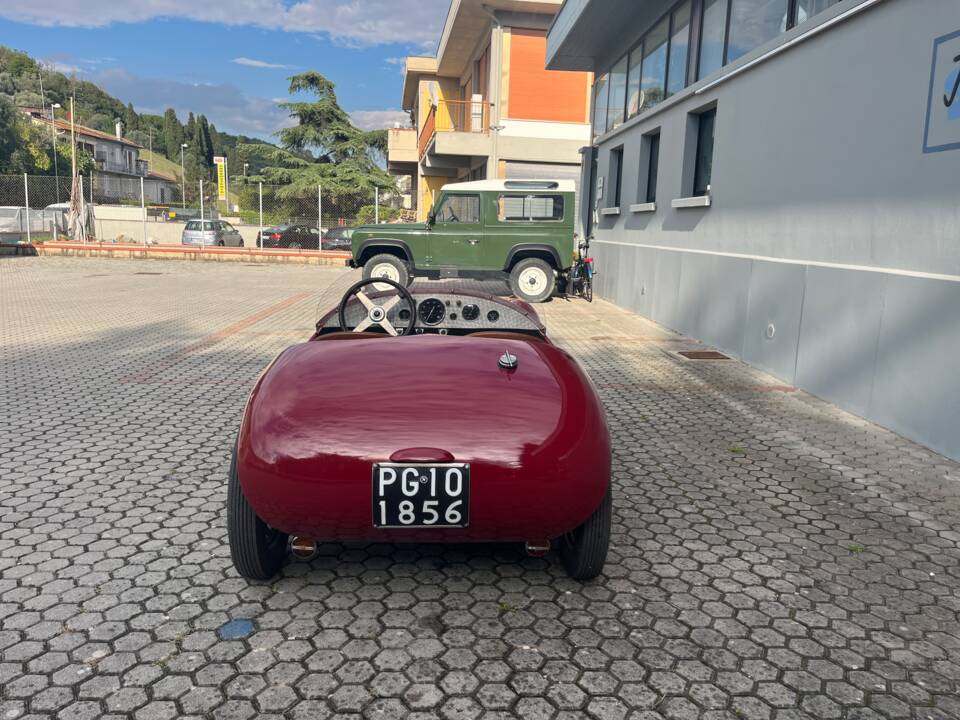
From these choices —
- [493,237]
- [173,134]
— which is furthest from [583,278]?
[173,134]

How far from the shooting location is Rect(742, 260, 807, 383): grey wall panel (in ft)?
23.2

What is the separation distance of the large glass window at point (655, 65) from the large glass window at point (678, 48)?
246mm

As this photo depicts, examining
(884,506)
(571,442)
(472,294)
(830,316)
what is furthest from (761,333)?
(571,442)

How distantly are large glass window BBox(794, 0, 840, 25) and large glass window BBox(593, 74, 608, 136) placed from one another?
850cm

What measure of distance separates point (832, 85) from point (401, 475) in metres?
6.19

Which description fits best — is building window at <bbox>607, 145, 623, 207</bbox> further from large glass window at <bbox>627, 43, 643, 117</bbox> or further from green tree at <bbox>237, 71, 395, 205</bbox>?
green tree at <bbox>237, 71, 395, 205</bbox>

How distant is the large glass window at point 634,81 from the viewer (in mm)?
13250

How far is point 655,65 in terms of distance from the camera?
483 inches

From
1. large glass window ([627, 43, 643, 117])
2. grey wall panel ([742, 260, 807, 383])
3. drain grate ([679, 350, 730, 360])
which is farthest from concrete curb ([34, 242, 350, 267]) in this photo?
grey wall panel ([742, 260, 807, 383])

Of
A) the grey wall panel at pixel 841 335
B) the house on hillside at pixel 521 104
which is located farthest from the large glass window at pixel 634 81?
the house on hillside at pixel 521 104

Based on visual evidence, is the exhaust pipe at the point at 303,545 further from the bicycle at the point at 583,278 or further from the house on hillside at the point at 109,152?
Answer: the house on hillside at the point at 109,152

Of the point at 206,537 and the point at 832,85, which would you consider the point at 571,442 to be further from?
the point at 832,85

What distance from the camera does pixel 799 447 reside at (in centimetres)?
521

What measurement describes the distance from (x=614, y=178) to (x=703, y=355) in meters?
7.19
